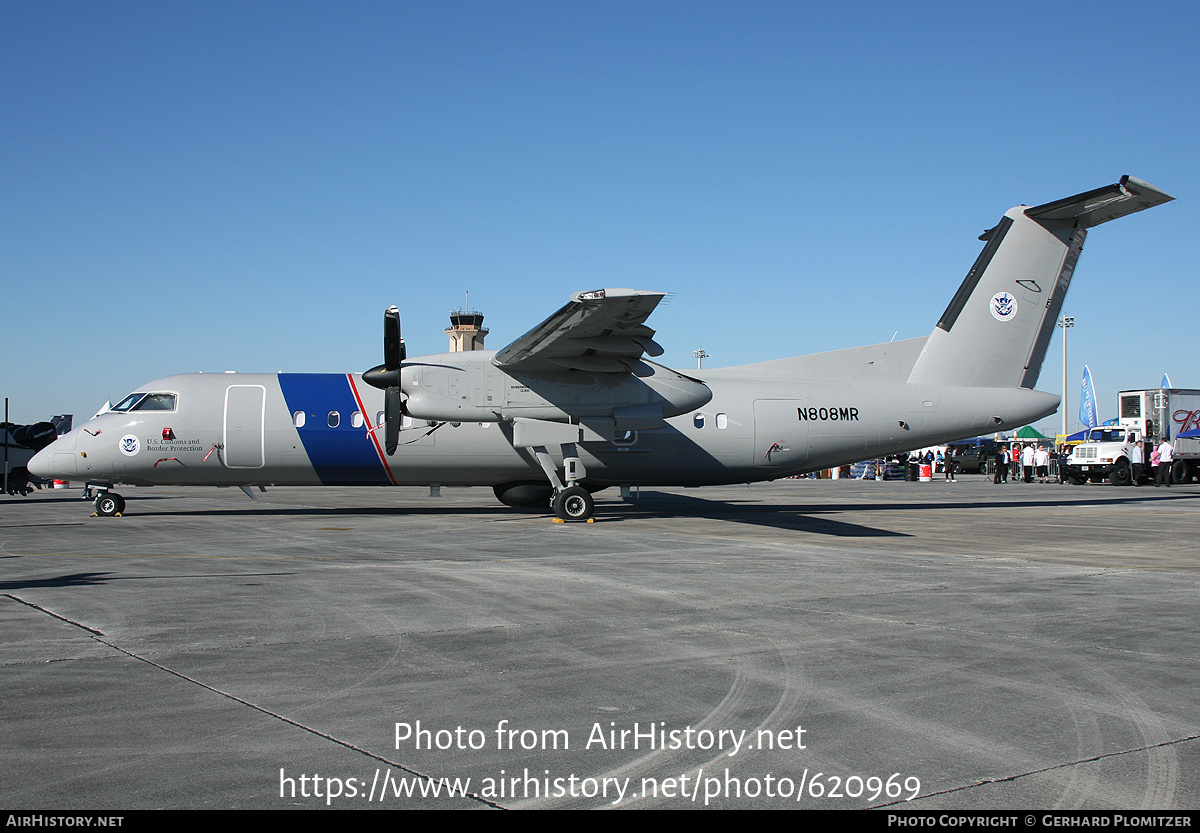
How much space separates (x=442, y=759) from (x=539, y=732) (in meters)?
0.56

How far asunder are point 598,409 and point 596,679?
40.8ft

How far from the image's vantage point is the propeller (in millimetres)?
16891

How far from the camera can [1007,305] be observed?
19.3m

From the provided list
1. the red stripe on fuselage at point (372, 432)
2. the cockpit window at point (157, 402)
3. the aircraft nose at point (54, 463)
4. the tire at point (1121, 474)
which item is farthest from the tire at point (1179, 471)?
the aircraft nose at point (54, 463)

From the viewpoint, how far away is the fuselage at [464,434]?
58.7 feet

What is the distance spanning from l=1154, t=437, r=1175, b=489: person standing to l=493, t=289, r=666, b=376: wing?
27.3m

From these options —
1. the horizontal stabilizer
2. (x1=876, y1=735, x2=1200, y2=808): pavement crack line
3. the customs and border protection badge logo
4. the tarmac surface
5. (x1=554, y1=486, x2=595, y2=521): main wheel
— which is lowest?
(x1=876, y1=735, x2=1200, y2=808): pavement crack line

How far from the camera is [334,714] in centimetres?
464

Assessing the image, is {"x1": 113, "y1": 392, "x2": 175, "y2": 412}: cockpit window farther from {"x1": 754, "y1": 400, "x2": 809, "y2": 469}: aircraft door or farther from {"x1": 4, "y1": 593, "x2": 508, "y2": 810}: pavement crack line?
{"x1": 754, "y1": 400, "x2": 809, "y2": 469}: aircraft door

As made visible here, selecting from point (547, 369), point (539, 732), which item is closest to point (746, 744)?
point (539, 732)

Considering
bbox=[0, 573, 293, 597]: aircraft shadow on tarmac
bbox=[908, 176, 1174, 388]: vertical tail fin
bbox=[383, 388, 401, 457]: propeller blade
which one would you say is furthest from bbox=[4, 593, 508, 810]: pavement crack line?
bbox=[908, 176, 1174, 388]: vertical tail fin

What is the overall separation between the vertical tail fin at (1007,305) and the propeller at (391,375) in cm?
1101

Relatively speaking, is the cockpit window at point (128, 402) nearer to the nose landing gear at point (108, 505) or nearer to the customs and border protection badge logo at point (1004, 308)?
the nose landing gear at point (108, 505)
